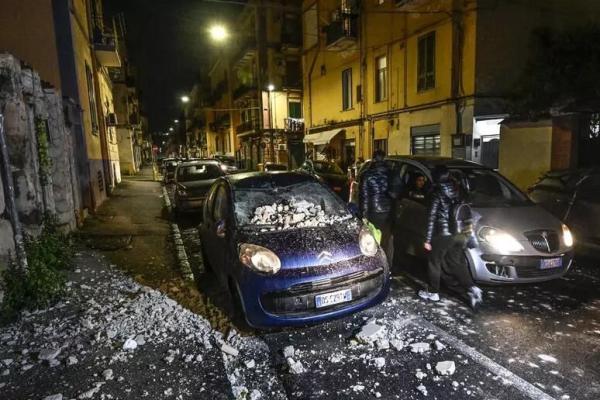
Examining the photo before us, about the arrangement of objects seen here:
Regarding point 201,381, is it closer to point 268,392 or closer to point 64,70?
point 268,392

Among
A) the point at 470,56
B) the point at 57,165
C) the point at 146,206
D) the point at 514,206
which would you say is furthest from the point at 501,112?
the point at 57,165

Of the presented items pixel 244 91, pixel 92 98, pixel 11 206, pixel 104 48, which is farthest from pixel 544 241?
pixel 244 91

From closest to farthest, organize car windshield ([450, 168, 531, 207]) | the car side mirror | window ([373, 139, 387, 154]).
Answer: the car side mirror
car windshield ([450, 168, 531, 207])
window ([373, 139, 387, 154])

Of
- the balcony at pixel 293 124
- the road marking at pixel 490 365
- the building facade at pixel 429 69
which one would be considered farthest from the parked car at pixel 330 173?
the balcony at pixel 293 124

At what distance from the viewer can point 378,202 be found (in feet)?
20.3

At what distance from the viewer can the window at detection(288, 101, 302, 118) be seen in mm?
34125

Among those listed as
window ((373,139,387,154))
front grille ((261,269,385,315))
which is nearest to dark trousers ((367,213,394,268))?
front grille ((261,269,385,315))

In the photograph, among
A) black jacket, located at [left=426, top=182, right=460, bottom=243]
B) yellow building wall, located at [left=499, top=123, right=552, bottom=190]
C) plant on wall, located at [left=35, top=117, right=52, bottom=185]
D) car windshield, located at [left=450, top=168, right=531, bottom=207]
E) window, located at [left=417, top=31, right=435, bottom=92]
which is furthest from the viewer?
window, located at [left=417, top=31, right=435, bottom=92]

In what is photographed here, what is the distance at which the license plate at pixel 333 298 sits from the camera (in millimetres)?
3852

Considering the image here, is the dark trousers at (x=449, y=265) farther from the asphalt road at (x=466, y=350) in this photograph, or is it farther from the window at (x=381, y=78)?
the window at (x=381, y=78)

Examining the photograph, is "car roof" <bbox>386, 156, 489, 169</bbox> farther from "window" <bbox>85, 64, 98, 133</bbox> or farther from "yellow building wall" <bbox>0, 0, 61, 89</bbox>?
"window" <bbox>85, 64, 98, 133</bbox>

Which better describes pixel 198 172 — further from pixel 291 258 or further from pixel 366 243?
pixel 291 258

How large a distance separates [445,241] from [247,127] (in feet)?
114

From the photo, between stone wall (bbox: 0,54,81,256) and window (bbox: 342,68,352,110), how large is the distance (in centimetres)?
1754
